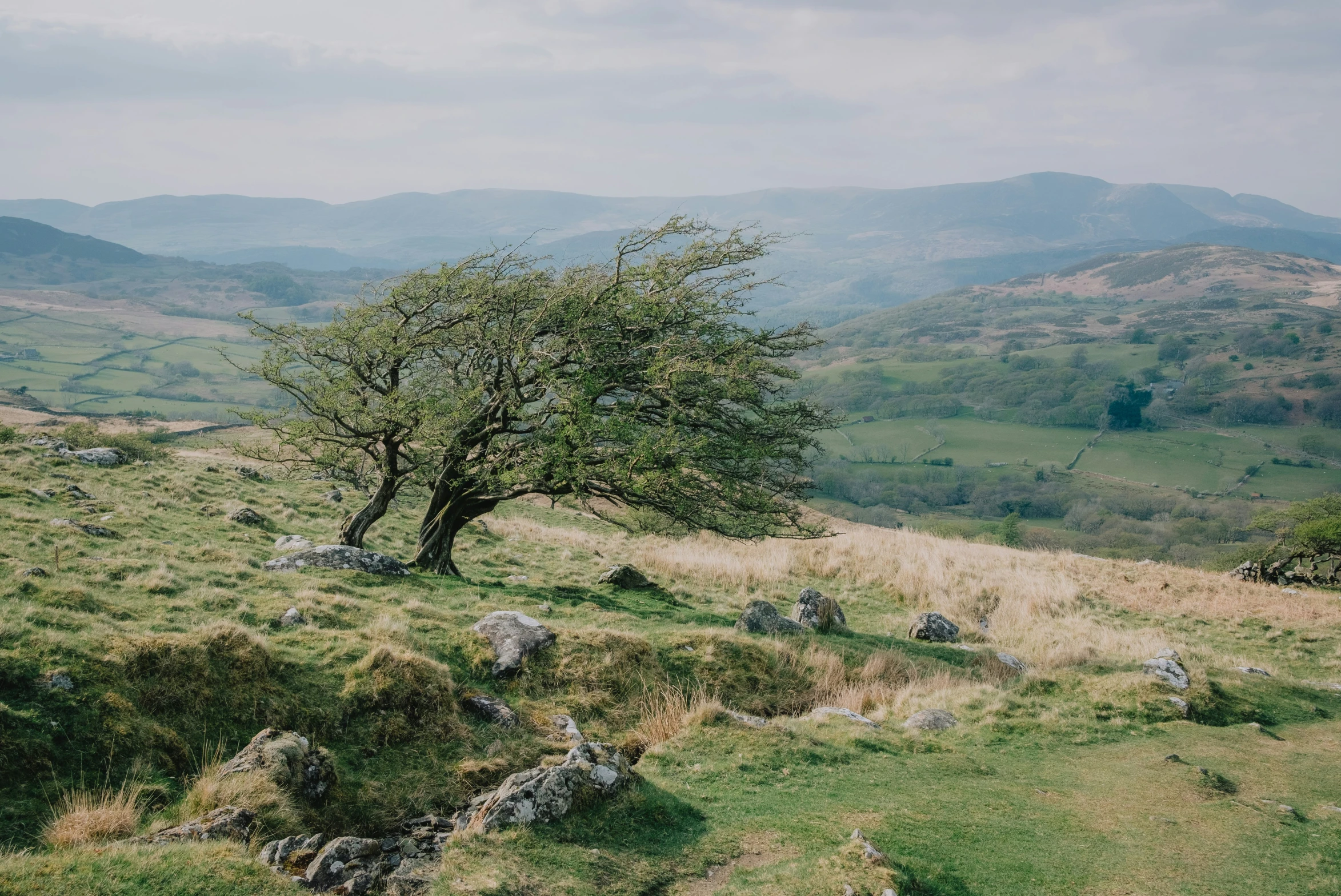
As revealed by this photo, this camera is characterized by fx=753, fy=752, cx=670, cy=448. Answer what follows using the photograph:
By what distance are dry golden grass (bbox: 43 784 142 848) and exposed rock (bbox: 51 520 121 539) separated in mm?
9989

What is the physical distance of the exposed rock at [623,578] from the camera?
20822 millimetres

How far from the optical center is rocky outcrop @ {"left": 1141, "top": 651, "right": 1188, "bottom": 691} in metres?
14.5

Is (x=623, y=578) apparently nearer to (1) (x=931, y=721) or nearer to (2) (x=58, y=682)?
(1) (x=931, y=721)

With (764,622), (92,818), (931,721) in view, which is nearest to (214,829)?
(92,818)

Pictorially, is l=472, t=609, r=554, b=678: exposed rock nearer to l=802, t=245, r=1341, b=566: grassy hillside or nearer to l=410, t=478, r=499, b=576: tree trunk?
l=410, t=478, r=499, b=576: tree trunk

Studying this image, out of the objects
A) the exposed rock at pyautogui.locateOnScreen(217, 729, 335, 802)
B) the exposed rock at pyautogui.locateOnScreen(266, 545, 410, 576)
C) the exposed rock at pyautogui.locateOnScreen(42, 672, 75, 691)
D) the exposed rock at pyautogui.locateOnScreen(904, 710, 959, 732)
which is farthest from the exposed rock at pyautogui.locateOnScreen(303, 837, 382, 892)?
the exposed rock at pyautogui.locateOnScreen(266, 545, 410, 576)

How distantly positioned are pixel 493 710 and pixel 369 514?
9.23m

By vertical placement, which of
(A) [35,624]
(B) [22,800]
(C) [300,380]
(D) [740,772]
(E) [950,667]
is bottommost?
(E) [950,667]

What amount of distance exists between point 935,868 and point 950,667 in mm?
9684

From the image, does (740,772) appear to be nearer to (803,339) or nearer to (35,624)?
(35,624)

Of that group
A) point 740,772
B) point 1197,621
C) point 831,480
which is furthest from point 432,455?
point 831,480

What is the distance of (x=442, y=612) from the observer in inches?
566

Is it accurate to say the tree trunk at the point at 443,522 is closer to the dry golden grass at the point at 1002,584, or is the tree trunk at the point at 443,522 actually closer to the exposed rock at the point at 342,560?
the exposed rock at the point at 342,560

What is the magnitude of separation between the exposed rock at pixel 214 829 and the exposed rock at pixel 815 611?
42.1 feet
